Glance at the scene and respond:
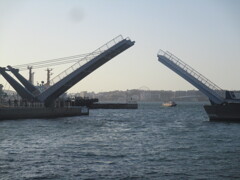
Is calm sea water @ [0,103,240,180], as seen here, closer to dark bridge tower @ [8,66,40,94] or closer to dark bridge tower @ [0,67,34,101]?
dark bridge tower @ [0,67,34,101]

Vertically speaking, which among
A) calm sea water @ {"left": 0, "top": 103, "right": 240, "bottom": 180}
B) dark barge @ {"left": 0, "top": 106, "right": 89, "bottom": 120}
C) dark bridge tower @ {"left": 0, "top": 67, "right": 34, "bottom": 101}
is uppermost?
dark bridge tower @ {"left": 0, "top": 67, "right": 34, "bottom": 101}

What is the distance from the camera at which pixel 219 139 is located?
2338cm

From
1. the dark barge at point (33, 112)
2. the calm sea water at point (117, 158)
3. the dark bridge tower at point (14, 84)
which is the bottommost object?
the calm sea water at point (117, 158)

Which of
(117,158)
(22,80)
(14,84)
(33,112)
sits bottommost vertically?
(117,158)

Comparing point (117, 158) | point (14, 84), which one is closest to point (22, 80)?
point (14, 84)

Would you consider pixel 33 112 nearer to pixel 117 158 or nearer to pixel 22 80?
pixel 22 80

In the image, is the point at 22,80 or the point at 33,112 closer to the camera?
the point at 33,112

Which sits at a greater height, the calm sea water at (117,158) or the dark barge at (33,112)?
the dark barge at (33,112)

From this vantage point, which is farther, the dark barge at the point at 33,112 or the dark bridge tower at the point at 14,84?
the dark bridge tower at the point at 14,84

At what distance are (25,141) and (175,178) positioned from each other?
1114 cm

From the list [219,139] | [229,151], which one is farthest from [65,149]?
[219,139]

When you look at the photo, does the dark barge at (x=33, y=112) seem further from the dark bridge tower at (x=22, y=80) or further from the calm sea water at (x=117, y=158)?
the calm sea water at (x=117, y=158)

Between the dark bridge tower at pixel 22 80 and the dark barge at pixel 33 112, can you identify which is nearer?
the dark barge at pixel 33 112

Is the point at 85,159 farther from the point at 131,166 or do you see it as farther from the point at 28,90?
the point at 28,90
